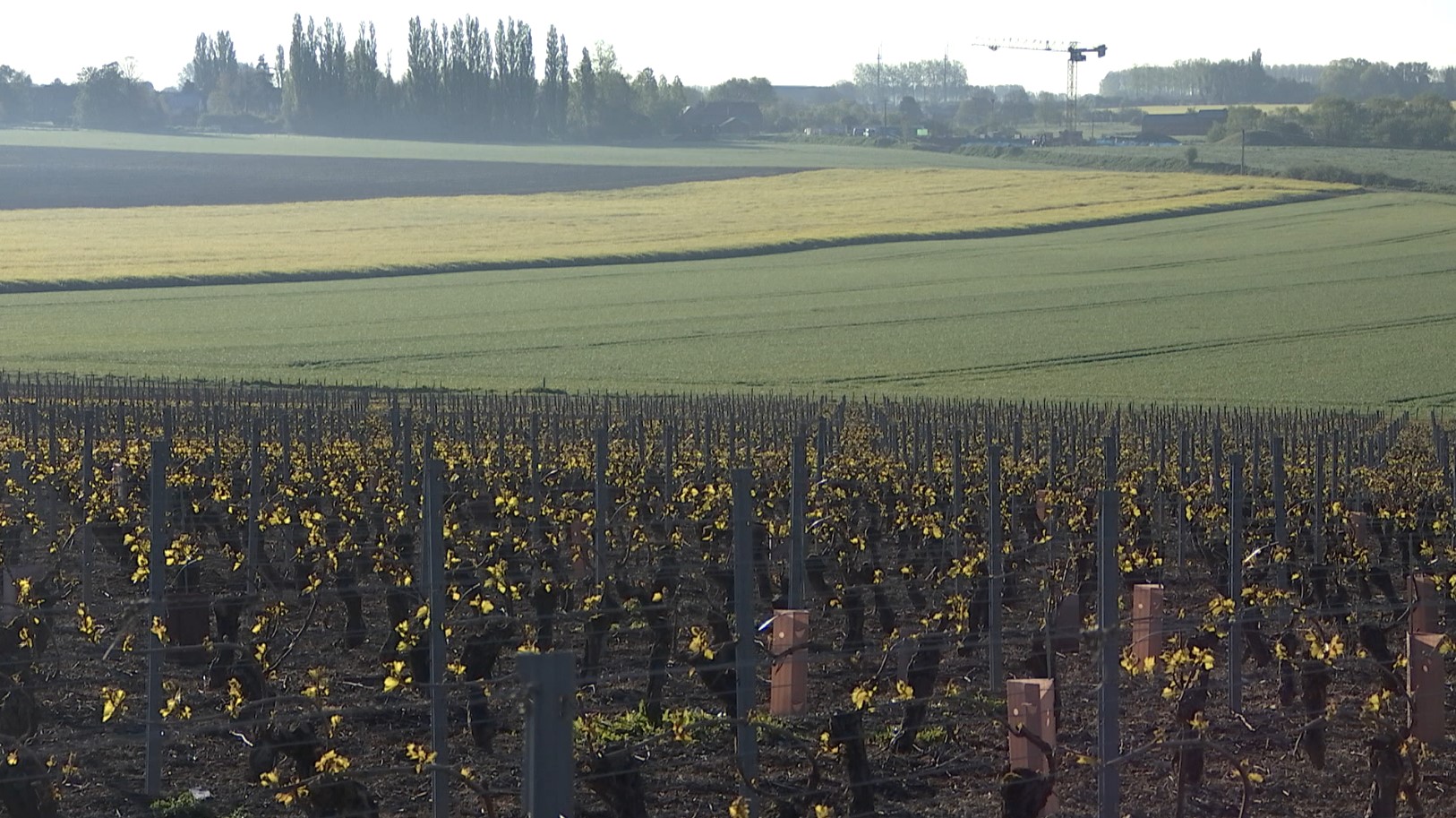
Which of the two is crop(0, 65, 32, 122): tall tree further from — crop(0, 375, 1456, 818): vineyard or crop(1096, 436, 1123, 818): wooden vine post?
crop(1096, 436, 1123, 818): wooden vine post

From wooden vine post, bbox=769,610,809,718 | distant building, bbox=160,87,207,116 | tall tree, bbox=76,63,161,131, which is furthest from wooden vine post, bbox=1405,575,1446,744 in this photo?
distant building, bbox=160,87,207,116

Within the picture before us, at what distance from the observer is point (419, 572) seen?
12320 mm

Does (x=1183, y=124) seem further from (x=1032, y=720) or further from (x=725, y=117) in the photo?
(x=1032, y=720)

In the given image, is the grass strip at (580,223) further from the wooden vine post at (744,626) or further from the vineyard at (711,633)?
the wooden vine post at (744,626)

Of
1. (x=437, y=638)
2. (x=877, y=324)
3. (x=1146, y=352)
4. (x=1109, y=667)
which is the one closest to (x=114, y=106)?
(x=877, y=324)

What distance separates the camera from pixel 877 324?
4522 centimetres

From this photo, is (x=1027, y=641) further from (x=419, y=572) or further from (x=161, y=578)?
(x=161, y=578)

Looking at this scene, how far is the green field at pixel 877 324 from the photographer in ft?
119

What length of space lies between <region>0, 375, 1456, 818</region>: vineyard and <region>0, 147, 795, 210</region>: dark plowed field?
197ft

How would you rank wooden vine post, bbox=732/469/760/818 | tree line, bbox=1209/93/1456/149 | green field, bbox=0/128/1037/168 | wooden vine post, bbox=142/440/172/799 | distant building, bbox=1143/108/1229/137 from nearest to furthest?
wooden vine post, bbox=732/469/760/818 < wooden vine post, bbox=142/440/172/799 < green field, bbox=0/128/1037/168 < tree line, bbox=1209/93/1456/149 < distant building, bbox=1143/108/1229/137

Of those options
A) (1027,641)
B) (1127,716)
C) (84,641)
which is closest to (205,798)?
(84,641)

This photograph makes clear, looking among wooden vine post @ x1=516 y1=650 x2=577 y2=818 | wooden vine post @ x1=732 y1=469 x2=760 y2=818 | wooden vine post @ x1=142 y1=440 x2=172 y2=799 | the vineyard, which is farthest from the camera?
wooden vine post @ x1=142 y1=440 x2=172 y2=799

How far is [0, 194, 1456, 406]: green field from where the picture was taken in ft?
119

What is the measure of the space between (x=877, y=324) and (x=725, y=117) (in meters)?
96.0
